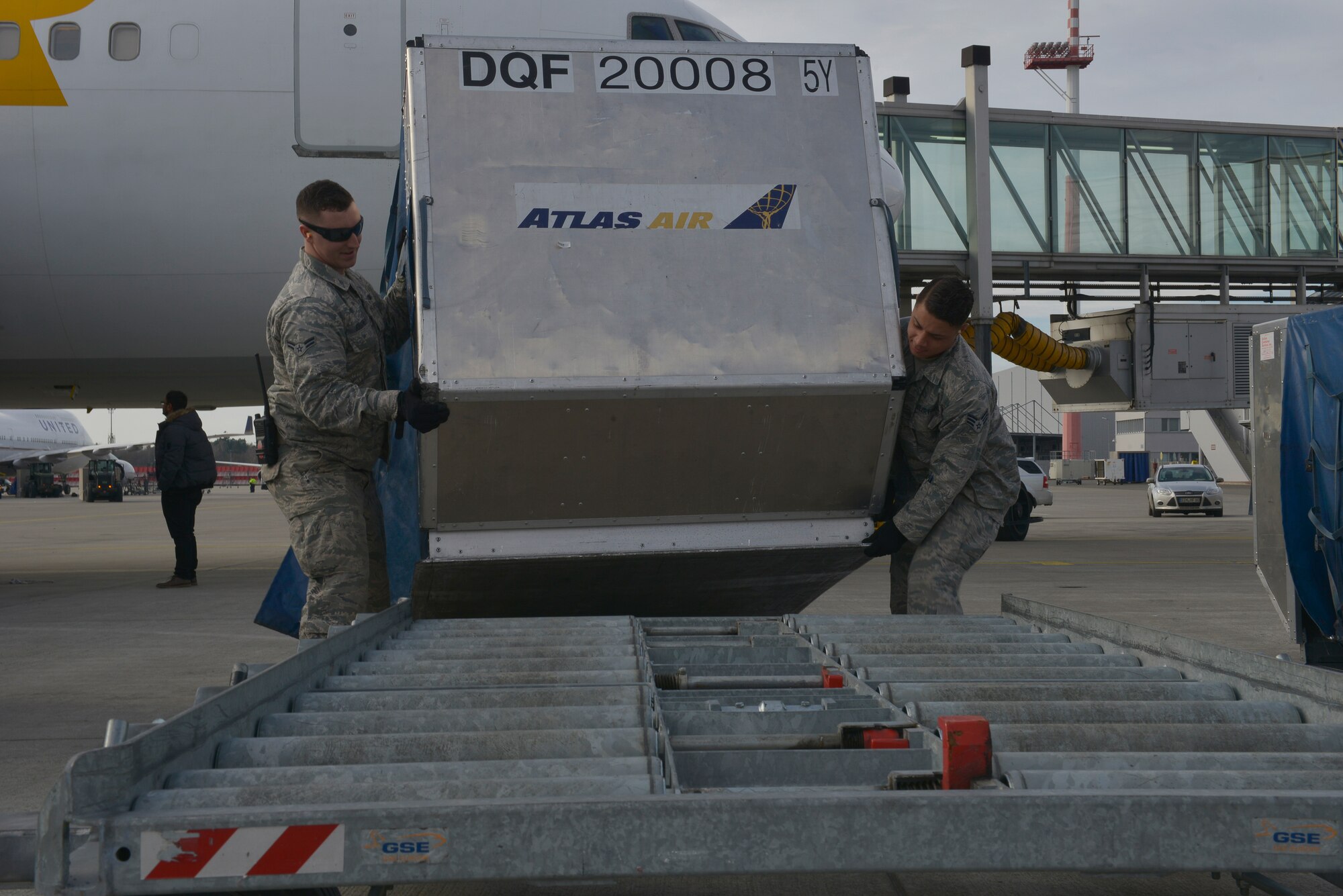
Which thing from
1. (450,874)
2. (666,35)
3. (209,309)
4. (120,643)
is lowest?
(120,643)

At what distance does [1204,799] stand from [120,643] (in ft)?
24.7

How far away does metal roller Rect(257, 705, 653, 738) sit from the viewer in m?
2.50

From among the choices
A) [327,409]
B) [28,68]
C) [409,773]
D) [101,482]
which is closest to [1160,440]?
[101,482]

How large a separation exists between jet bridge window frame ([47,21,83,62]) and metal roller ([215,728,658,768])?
297 inches

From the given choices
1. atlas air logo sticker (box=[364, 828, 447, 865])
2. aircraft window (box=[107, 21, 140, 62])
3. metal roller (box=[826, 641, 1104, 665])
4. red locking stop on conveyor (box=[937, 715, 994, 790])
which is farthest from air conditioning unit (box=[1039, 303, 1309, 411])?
atlas air logo sticker (box=[364, 828, 447, 865])

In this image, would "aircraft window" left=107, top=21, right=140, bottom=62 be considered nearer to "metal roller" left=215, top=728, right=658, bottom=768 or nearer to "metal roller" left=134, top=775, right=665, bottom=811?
"metal roller" left=215, top=728, right=658, bottom=768

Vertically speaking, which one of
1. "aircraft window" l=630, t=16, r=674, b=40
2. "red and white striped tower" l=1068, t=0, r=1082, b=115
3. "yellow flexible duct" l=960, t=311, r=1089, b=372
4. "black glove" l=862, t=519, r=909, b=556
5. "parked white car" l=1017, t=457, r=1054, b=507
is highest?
"red and white striped tower" l=1068, t=0, r=1082, b=115

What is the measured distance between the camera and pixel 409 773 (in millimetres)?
2135

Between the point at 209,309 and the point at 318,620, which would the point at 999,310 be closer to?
the point at 209,309

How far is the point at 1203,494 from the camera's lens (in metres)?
26.5

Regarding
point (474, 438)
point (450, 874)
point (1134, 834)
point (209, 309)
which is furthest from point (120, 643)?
point (1134, 834)

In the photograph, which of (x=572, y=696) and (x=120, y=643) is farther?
(x=120, y=643)

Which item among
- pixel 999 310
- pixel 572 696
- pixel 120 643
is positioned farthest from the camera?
pixel 999 310

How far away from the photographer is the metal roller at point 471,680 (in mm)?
2926
